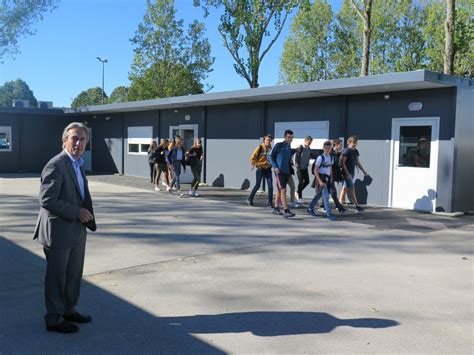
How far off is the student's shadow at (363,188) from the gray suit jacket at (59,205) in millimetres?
9917

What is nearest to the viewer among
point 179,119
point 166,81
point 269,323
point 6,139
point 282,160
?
point 269,323

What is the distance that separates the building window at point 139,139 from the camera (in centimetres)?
2116

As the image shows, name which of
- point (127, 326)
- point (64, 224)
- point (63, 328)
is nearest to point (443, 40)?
point (127, 326)

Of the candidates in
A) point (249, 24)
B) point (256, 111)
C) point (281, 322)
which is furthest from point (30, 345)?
point (249, 24)

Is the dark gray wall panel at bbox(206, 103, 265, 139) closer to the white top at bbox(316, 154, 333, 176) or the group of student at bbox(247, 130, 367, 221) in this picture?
the group of student at bbox(247, 130, 367, 221)

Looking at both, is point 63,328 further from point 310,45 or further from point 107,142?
point 310,45

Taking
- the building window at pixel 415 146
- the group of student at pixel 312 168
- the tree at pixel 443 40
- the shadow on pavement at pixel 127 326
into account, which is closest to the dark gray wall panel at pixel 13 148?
the group of student at pixel 312 168

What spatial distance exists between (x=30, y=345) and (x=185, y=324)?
1.23 m

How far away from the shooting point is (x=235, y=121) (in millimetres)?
16781

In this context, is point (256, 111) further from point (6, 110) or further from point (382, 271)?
point (6, 110)

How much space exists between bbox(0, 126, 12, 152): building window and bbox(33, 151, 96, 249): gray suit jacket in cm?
2179

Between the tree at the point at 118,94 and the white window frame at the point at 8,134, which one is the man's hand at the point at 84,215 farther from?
the tree at the point at 118,94

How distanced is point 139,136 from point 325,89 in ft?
37.3

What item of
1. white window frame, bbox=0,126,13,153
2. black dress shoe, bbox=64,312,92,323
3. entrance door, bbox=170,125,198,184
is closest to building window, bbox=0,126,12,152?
white window frame, bbox=0,126,13,153
